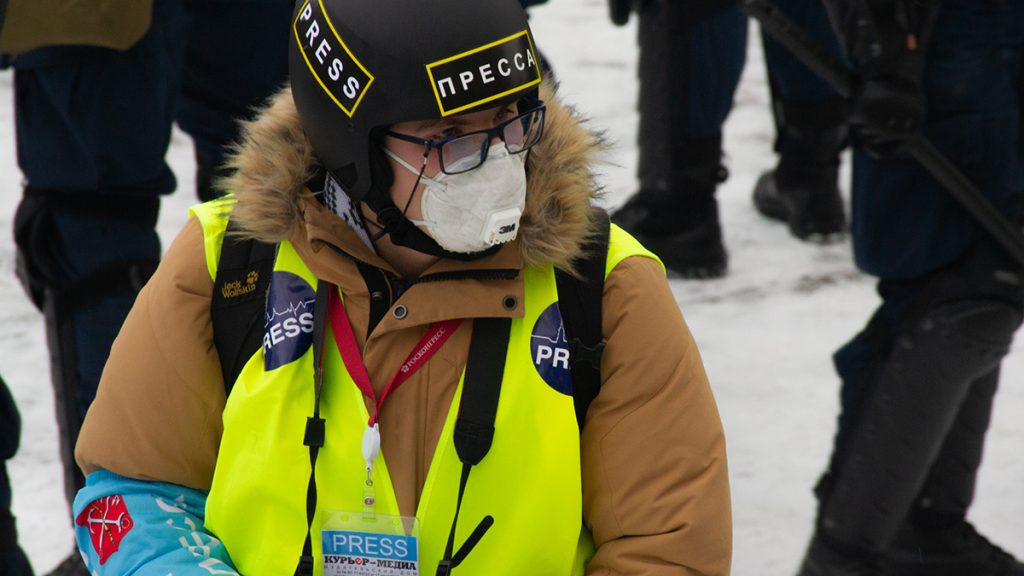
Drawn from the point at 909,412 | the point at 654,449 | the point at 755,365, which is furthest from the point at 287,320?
the point at 755,365

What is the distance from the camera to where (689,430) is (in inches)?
88.1

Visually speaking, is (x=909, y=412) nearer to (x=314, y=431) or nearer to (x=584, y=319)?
(x=584, y=319)

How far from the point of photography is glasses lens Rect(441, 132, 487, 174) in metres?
2.21

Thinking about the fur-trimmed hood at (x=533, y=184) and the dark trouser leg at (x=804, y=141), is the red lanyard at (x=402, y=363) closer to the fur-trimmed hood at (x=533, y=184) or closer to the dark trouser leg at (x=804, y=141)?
the fur-trimmed hood at (x=533, y=184)

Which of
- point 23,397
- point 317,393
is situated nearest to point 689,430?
point 317,393

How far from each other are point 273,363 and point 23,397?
2.48 metres

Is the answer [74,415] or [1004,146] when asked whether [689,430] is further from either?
[74,415]

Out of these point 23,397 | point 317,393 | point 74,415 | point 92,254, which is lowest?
point 23,397

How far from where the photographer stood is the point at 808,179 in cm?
563

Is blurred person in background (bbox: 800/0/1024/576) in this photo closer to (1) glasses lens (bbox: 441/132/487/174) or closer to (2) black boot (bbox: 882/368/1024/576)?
(2) black boot (bbox: 882/368/1024/576)

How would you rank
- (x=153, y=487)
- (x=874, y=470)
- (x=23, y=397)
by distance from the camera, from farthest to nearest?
(x=23, y=397), (x=874, y=470), (x=153, y=487)

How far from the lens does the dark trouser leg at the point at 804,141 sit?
5128 millimetres

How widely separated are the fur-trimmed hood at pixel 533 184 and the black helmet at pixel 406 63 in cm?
10

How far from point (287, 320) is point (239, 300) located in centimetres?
10
